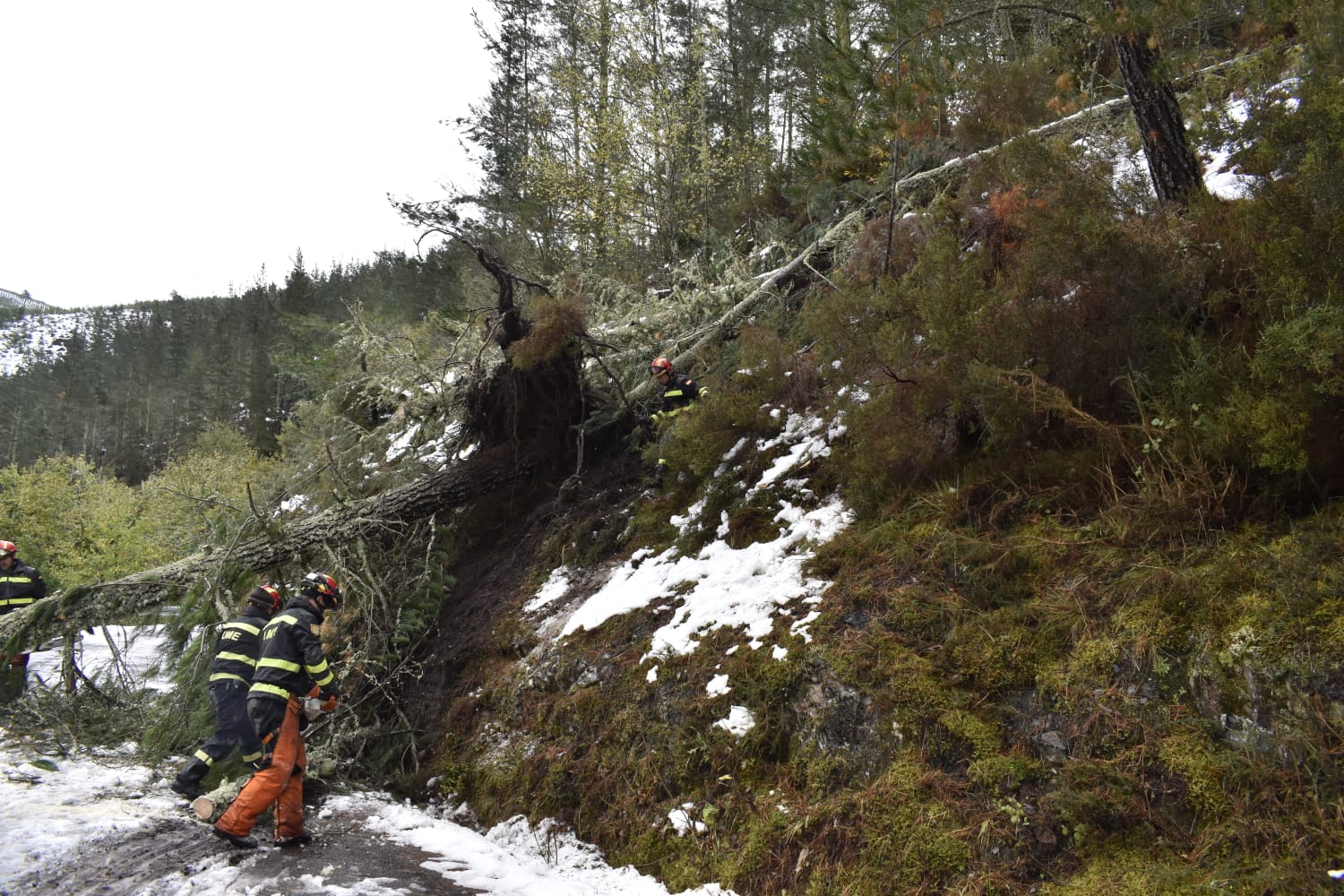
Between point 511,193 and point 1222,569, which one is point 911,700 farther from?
point 511,193

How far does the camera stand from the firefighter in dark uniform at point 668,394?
7098mm

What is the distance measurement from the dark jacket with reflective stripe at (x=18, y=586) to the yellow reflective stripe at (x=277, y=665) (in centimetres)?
523

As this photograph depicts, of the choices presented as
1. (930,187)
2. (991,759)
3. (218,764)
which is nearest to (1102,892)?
(991,759)

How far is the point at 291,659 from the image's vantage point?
529 cm

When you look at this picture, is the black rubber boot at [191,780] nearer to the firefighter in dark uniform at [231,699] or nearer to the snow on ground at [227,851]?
the firefighter in dark uniform at [231,699]

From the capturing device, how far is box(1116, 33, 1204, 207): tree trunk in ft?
14.4

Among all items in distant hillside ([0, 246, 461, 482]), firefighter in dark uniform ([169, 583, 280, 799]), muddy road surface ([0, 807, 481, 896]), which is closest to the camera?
muddy road surface ([0, 807, 481, 896])

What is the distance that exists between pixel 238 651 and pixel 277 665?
686 mm

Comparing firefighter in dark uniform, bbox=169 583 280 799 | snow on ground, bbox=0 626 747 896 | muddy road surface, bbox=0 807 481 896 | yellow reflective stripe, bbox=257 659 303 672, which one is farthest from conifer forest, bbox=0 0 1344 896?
yellow reflective stripe, bbox=257 659 303 672

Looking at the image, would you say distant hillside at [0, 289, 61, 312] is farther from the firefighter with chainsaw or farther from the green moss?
the green moss

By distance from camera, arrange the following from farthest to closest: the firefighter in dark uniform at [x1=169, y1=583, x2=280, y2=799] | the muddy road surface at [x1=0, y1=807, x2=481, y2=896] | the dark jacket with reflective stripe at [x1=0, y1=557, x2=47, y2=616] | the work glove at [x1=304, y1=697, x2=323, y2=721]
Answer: the dark jacket with reflective stripe at [x1=0, y1=557, x2=47, y2=616]
the work glove at [x1=304, y1=697, x2=323, y2=721]
the firefighter in dark uniform at [x1=169, y1=583, x2=280, y2=799]
the muddy road surface at [x1=0, y1=807, x2=481, y2=896]

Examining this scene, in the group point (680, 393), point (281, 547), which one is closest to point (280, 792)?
point (281, 547)

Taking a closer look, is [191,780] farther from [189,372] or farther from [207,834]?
[189,372]

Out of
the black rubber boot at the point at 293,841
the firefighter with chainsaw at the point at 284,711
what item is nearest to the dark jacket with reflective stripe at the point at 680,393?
the firefighter with chainsaw at the point at 284,711
